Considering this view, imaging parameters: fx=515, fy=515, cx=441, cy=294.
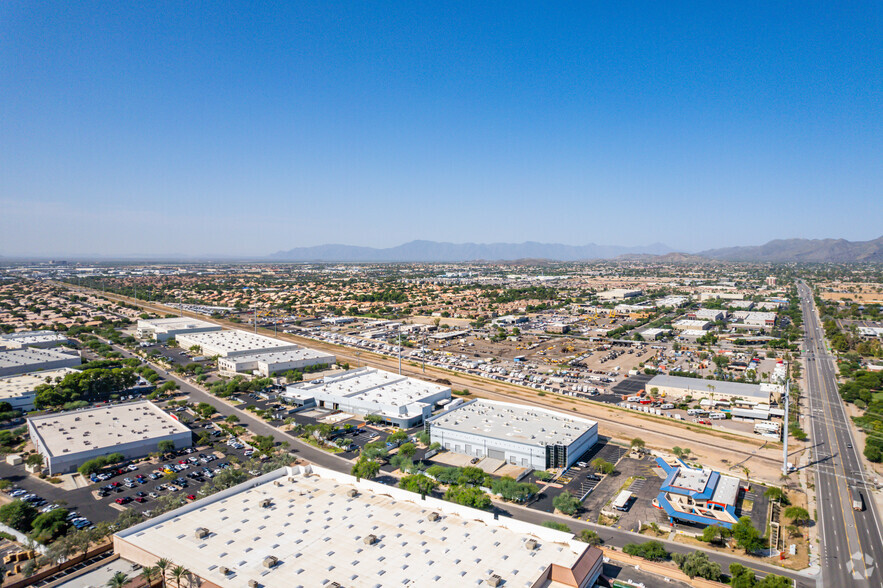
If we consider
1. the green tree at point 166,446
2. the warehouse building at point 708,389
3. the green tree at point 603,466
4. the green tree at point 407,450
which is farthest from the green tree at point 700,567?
the green tree at point 166,446

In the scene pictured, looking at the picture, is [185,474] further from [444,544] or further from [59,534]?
[444,544]

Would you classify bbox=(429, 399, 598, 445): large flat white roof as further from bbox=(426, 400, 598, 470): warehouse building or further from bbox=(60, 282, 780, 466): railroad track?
bbox=(60, 282, 780, 466): railroad track

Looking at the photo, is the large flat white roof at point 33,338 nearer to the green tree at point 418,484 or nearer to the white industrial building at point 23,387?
the white industrial building at point 23,387

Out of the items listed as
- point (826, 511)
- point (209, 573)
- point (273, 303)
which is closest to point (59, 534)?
point (209, 573)

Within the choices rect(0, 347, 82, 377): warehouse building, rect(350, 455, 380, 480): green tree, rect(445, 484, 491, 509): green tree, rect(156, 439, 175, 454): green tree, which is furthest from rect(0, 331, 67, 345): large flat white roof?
rect(445, 484, 491, 509): green tree

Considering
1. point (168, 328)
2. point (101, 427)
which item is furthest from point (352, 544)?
point (168, 328)
